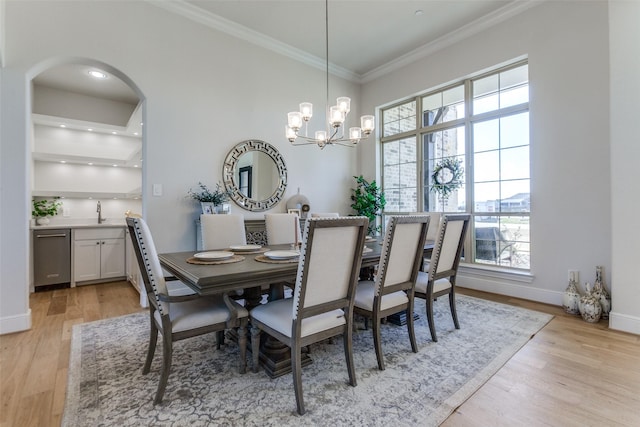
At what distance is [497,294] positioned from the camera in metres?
3.75

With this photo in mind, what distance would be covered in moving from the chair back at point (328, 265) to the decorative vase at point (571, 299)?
2.67 metres

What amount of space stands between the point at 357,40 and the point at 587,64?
8.83ft

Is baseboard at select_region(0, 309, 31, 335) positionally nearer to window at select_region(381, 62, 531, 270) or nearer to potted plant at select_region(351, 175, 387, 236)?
potted plant at select_region(351, 175, 387, 236)

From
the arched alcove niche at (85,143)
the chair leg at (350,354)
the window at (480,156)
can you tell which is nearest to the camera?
the chair leg at (350,354)

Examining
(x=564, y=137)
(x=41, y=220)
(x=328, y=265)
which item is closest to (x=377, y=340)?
(x=328, y=265)

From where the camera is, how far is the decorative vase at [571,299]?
298 centimetres

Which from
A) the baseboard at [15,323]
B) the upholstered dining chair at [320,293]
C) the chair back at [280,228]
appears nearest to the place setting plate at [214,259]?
the upholstered dining chair at [320,293]

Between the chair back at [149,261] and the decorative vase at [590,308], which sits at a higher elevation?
the chair back at [149,261]

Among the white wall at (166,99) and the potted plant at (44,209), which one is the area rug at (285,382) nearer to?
the white wall at (166,99)

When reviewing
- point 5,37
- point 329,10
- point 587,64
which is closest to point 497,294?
point 587,64

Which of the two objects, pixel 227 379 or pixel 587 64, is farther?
pixel 587 64

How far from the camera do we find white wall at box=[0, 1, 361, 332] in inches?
103

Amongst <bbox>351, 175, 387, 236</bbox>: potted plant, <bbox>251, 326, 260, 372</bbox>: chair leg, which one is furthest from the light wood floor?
<bbox>351, 175, 387, 236</bbox>: potted plant

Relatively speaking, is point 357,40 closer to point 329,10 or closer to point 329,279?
point 329,10
